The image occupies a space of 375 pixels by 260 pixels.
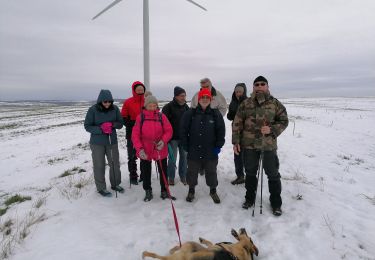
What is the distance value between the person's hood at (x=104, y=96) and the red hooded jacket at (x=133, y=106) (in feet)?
2.19

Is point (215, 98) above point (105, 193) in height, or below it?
above

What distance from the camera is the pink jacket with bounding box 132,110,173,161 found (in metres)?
5.71

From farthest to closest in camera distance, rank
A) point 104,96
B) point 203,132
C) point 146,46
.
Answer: point 146,46, point 104,96, point 203,132

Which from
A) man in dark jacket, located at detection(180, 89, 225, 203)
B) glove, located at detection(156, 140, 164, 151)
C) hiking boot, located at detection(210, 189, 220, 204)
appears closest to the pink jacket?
glove, located at detection(156, 140, 164, 151)

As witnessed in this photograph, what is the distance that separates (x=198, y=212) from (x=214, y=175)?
2.83 feet

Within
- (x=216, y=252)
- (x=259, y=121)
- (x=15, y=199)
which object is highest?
(x=259, y=121)

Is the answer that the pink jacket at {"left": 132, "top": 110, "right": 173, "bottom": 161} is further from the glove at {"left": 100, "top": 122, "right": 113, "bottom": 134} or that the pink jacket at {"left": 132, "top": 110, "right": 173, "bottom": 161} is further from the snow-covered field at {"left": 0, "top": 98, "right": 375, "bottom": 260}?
the snow-covered field at {"left": 0, "top": 98, "right": 375, "bottom": 260}

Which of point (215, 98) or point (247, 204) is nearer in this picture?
point (247, 204)

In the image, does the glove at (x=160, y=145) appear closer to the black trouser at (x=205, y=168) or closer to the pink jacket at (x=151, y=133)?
the pink jacket at (x=151, y=133)

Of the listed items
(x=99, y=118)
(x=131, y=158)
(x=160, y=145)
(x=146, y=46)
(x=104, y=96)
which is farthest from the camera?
(x=146, y=46)

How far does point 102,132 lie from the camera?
6051 mm

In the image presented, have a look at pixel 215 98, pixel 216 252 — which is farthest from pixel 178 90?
pixel 216 252

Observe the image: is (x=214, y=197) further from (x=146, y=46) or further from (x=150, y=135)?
(x=146, y=46)

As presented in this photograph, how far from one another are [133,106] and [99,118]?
919 mm
